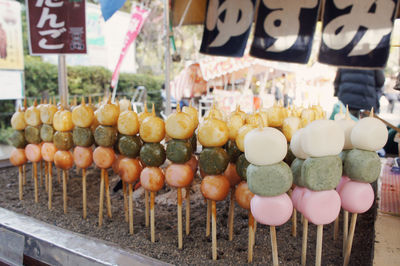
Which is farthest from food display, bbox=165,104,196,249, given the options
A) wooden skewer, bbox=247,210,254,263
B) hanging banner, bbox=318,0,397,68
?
hanging banner, bbox=318,0,397,68

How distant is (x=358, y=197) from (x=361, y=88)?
3.39 meters

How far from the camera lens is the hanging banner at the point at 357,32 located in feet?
10.1

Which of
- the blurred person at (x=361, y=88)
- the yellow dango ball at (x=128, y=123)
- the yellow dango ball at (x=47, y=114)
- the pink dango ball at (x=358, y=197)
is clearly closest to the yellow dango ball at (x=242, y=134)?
the pink dango ball at (x=358, y=197)

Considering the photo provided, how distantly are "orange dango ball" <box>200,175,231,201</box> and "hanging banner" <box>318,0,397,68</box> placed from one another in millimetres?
2347

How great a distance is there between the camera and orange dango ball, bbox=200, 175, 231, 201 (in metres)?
1.76

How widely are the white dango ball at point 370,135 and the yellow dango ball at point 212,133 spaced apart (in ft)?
2.21

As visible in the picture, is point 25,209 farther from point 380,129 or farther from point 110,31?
point 110,31

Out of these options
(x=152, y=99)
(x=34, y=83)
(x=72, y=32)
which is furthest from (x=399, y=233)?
(x=152, y=99)

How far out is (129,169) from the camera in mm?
2045

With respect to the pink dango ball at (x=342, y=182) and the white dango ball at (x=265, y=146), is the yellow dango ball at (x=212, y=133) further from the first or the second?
the pink dango ball at (x=342, y=182)

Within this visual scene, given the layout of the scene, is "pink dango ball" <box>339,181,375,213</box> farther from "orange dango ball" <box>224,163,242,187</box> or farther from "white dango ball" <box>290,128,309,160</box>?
"orange dango ball" <box>224,163,242,187</box>

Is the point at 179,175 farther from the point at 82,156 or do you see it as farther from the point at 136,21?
the point at 136,21

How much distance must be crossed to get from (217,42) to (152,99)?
8.65 m

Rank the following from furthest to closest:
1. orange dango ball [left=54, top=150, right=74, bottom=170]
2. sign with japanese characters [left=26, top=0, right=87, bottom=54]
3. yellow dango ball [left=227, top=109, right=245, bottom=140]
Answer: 1. sign with japanese characters [left=26, top=0, right=87, bottom=54]
2. orange dango ball [left=54, top=150, right=74, bottom=170]
3. yellow dango ball [left=227, top=109, right=245, bottom=140]
